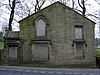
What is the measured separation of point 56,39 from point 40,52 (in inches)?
110

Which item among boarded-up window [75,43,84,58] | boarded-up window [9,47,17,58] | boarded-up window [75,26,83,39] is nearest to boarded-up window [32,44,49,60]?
boarded-up window [9,47,17,58]

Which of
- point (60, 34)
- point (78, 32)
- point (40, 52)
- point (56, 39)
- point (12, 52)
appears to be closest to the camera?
point (40, 52)

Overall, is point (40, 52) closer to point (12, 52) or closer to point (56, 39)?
point (56, 39)

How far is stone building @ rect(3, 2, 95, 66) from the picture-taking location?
29.0 meters

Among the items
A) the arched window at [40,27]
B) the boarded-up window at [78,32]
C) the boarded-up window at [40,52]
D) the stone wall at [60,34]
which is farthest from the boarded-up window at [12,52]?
the boarded-up window at [78,32]

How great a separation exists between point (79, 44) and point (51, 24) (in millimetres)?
4669

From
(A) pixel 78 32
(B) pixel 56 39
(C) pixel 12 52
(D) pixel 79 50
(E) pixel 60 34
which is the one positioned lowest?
(C) pixel 12 52

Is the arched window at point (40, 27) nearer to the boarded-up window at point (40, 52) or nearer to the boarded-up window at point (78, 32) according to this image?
the boarded-up window at point (40, 52)

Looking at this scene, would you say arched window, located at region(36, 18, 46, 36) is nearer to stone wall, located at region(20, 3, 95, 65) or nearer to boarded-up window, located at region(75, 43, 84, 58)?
stone wall, located at region(20, 3, 95, 65)

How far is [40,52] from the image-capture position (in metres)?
29.0

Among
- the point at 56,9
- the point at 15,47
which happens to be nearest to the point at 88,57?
the point at 56,9

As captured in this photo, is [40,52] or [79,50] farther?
[79,50]

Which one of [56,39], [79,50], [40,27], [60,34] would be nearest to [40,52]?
[56,39]

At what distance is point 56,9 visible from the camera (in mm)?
30031
